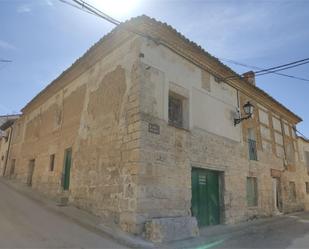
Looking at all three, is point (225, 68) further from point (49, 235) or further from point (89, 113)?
point (49, 235)

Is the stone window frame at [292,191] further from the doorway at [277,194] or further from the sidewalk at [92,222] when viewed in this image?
the sidewalk at [92,222]

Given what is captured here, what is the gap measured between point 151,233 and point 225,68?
21.0ft

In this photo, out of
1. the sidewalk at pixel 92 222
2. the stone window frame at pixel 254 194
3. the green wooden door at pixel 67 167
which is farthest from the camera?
the stone window frame at pixel 254 194

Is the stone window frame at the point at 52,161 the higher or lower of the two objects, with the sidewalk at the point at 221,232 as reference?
higher

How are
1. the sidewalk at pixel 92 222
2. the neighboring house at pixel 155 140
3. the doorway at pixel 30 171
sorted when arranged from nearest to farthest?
the sidewalk at pixel 92 222 < the neighboring house at pixel 155 140 < the doorway at pixel 30 171

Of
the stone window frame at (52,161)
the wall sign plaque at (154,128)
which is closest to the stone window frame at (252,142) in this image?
the wall sign plaque at (154,128)

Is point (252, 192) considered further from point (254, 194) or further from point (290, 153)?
point (290, 153)

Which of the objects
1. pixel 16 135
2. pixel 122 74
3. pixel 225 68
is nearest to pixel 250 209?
pixel 225 68

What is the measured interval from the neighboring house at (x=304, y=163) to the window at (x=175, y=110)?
993 cm

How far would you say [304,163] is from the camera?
16234mm

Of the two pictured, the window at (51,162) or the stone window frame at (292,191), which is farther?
the stone window frame at (292,191)

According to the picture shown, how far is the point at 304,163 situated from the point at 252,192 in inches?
298

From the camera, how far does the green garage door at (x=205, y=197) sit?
8.05 metres

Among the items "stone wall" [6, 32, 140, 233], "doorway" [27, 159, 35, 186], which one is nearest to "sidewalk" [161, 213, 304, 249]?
"stone wall" [6, 32, 140, 233]
